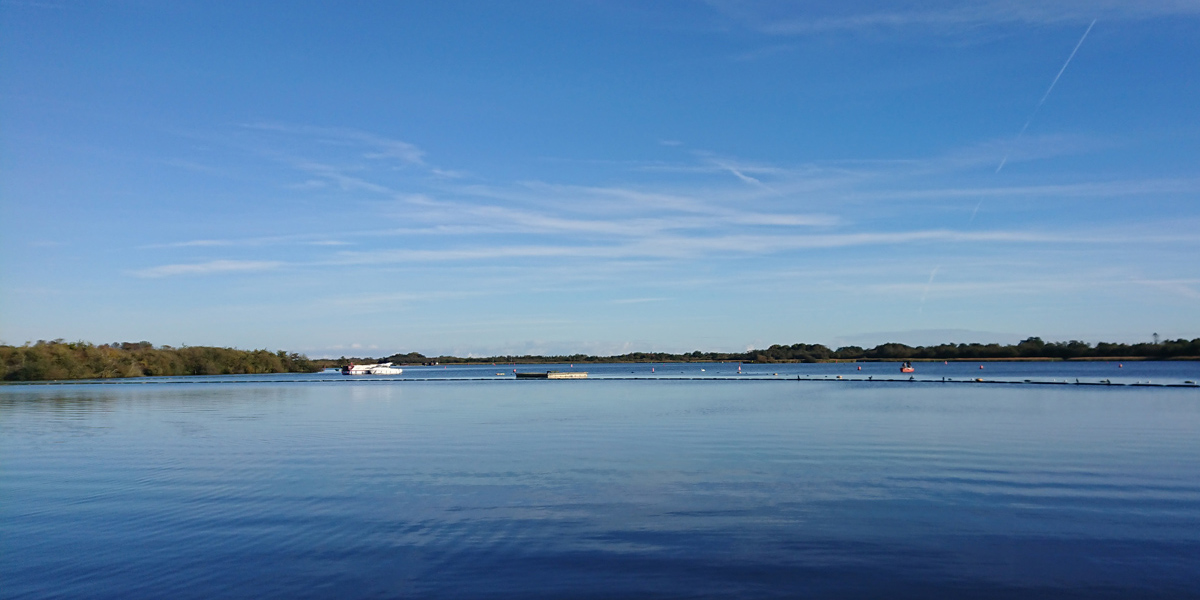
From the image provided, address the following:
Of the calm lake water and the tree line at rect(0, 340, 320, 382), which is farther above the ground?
the tree line at rect(0, 340, 320, 382)

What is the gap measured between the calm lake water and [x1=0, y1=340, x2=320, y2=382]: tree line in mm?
108063

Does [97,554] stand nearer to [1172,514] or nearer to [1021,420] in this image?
[1172,514]

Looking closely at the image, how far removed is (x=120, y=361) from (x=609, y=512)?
154408 millimetres

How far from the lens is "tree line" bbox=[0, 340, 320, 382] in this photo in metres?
126

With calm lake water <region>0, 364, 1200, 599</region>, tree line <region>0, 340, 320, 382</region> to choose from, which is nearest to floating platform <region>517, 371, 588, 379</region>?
tree line <region>0, 340, 320, 382</region>

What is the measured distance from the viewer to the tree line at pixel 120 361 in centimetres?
12600

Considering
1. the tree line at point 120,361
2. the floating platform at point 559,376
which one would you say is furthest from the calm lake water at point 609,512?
the tree line at point 120,361

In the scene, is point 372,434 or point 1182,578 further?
point 372,434

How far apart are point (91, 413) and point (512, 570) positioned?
1927 inches

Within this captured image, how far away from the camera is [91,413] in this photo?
51.5 metres

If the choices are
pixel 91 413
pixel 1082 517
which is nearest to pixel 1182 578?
pixel 1082 517

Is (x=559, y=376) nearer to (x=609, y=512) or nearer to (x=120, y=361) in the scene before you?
(x=120, y=361)

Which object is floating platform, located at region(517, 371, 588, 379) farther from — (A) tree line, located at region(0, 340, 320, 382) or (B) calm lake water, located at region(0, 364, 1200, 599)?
(B) calm lake water, located at region(0, 364, 1200, 599)

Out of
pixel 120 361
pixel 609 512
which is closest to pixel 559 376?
pixel 120 361
